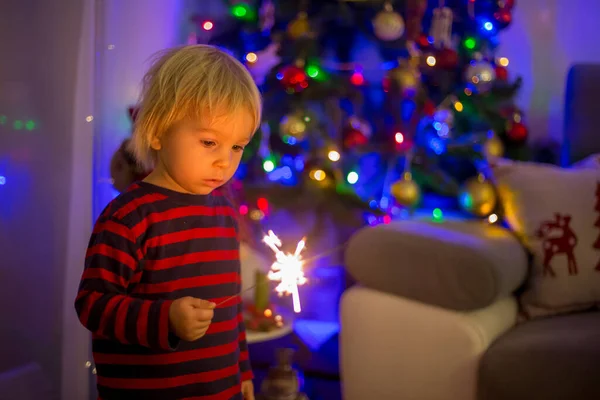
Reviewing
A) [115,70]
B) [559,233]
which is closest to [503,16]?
[559,233]

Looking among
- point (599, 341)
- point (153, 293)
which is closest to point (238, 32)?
point (153, 293)

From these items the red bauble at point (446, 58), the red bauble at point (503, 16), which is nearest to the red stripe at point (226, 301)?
the red bauble at point (446, 58)

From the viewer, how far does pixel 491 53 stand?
254cm

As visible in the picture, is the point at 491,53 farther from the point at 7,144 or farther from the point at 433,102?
the point at 7,144

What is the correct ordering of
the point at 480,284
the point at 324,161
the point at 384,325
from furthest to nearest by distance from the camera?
the point at 324,161, the point at 384,325, the point at 480,284

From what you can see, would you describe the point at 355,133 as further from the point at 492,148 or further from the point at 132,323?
the point at 132,323

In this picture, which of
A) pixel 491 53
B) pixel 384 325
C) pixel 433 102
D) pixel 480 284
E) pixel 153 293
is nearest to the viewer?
pixel 153 293

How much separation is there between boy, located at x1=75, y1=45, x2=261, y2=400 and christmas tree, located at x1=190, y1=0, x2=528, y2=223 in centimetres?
100

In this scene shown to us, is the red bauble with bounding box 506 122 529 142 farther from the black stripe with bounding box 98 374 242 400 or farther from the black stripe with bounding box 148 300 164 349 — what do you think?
the black stripe with bounding box 148 300 164 349

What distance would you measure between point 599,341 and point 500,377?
0.22 m

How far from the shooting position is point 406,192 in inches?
81.4

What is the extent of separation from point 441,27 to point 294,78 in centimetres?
61

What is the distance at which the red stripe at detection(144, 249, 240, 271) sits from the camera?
102 cm

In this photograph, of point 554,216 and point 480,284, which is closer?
A: point 480,284
